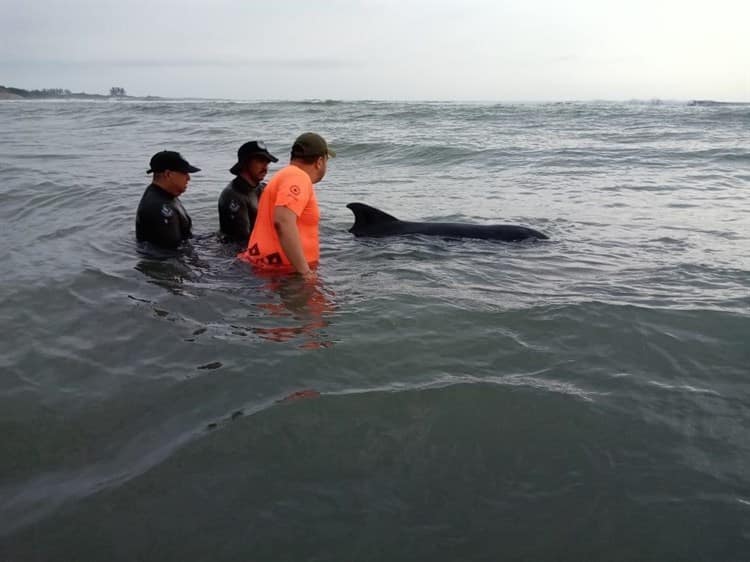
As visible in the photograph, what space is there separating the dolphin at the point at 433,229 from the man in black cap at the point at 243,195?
4.30ft

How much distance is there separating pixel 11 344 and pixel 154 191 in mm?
2958

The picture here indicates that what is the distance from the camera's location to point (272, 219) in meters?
6.27

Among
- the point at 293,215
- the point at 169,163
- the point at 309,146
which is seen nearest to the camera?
the point at 293,215

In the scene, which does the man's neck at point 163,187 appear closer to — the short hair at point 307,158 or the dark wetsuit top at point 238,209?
the dark wetsuit top at point 238,209

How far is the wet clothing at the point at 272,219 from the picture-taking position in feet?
19.5

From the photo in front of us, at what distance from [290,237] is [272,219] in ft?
1.26

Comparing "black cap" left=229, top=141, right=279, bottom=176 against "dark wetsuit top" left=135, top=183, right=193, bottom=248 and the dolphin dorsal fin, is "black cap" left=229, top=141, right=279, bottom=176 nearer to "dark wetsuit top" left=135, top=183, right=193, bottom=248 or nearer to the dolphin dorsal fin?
"dark wetsuit top" left=135, top=183, right=193, bottom=248

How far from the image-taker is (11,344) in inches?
190

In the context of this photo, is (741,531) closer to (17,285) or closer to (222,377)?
(222,377)

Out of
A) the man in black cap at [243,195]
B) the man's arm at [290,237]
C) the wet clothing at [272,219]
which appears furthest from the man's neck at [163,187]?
the man's arm at [290,237]

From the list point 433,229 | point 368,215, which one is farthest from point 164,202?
point 433,229

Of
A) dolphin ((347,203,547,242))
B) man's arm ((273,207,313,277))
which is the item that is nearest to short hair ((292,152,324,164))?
man's arm ((273,207,313,277))

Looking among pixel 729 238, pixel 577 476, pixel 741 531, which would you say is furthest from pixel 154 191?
pixel 729 238

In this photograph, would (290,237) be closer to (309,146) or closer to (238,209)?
(309,146)
